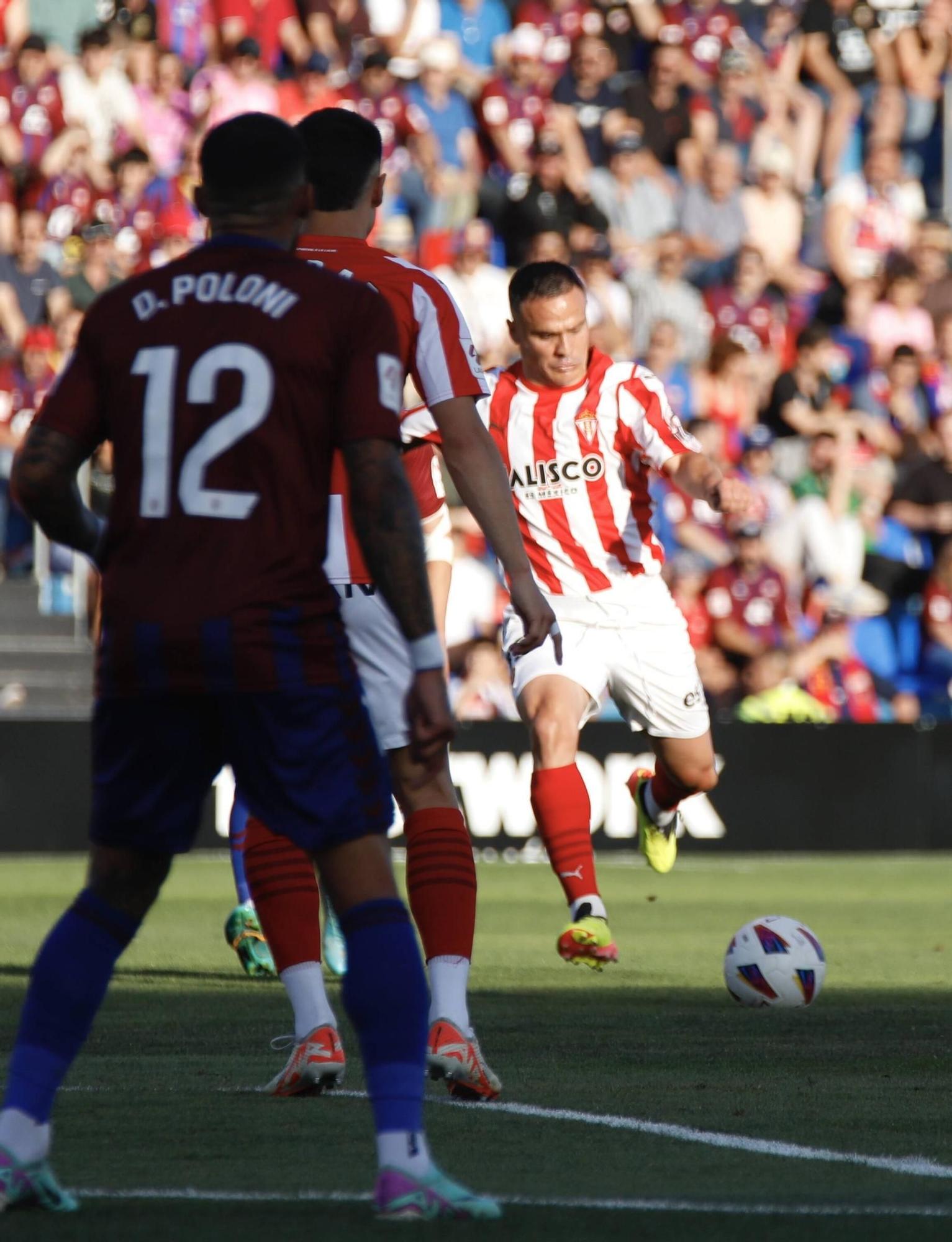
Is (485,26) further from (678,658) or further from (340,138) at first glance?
(340,138)

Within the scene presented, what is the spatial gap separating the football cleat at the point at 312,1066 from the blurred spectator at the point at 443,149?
13.4 m

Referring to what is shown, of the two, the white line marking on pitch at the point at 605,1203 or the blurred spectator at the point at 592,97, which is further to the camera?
the blurred spectator at the point at 592,97

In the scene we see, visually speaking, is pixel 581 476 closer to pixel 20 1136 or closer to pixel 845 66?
pixel 20 1136

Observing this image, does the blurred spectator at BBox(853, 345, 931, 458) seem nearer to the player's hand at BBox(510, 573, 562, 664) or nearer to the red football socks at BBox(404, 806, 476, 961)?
the red football socks at BBox(404, 806, 476, 961)

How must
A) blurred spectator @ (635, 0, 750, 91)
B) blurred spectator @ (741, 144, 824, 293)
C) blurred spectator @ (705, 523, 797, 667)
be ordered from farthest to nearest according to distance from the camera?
blurred spectator @ (635, 0, 750, 91), blurred spectator @ (741, 144, 824, 293), blurred spectator @ (705, 523, 797, 667)

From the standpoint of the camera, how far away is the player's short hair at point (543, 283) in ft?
26.8

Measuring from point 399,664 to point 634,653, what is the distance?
3061 mm

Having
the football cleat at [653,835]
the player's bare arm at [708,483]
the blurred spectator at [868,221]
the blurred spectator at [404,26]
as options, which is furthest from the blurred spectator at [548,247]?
the player's bare arm at [708,483]

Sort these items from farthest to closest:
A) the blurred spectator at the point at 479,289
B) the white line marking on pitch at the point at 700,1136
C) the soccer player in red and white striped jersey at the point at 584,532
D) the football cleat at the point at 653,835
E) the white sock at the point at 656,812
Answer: the blurred spectator at the point at 479,289 < the football cleat at the point at 653,835 < the white sock at the point at 656,812 < the soccer player in red and white striped jersey at the point at 584,532 < the white line marking on pitch at the point at 700,1136

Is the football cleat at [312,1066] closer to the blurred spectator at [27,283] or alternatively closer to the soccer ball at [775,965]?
the soccer ball at [775,965]

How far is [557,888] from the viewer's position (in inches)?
510

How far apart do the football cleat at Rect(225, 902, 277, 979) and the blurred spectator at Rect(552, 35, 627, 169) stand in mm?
12391

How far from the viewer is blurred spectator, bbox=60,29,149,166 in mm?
17469

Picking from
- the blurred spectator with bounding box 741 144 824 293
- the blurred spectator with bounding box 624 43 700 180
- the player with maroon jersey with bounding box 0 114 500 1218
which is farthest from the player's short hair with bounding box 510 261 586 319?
the blurred spectator with bounding box 624 43 700 180
